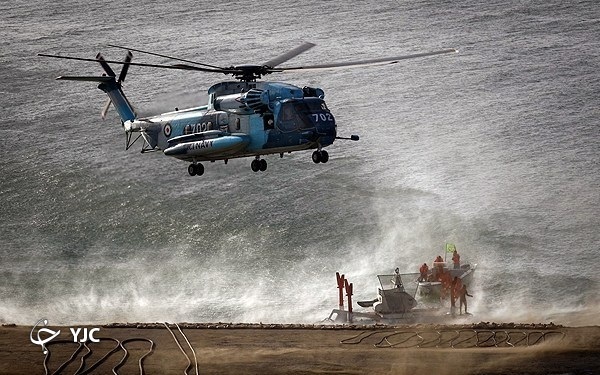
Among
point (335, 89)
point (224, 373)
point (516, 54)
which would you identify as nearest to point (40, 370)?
point (224, 373)

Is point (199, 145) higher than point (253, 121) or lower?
lower

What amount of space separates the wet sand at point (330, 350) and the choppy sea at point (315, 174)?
34.2 feet

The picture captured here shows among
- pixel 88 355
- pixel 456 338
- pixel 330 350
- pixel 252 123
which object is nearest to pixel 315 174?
pixel 456 338

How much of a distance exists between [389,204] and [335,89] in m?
18.6

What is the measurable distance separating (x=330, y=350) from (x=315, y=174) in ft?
139

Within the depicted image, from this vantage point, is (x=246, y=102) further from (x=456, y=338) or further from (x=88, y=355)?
(x=456, y=338)

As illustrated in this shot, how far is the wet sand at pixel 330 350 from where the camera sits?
42219 millimetres

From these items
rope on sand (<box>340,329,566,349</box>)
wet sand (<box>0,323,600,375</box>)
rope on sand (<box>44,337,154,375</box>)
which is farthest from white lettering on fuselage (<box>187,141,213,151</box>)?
rope on sand (<box>340,329,566,349</box>)

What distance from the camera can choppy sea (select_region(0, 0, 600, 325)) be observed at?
7188cm

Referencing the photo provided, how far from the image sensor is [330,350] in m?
44.4

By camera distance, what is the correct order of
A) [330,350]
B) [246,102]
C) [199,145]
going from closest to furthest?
[246,102], [330,350], [199,145]

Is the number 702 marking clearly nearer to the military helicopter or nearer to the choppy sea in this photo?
the military helicopter

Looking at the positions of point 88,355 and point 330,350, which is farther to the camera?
point 88,355

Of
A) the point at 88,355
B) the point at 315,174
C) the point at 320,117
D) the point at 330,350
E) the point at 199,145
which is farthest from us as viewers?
the point at 315,174
